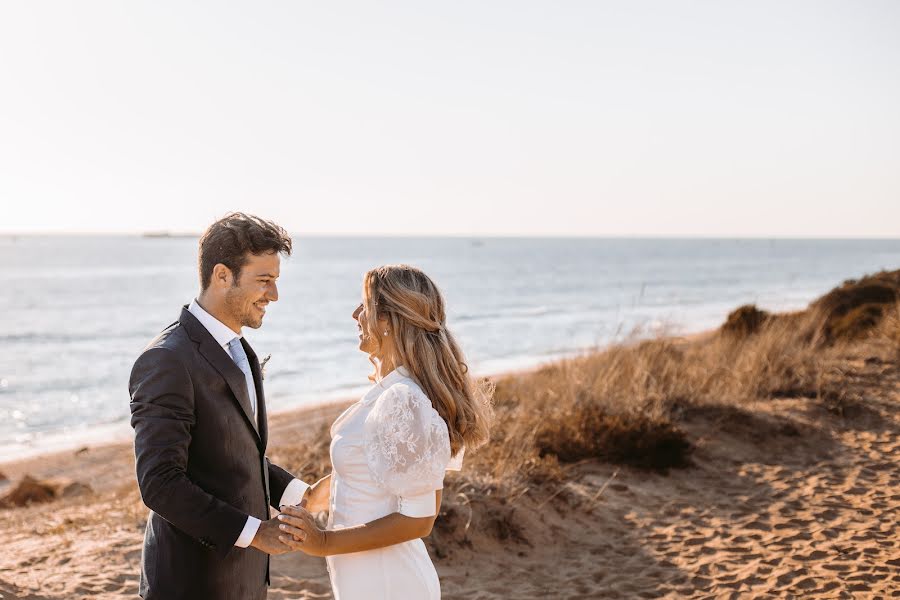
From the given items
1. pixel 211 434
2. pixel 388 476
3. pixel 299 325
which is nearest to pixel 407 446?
pixel 388 476

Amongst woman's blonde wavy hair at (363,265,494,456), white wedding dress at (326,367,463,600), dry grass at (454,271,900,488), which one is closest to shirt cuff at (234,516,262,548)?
white wedding dress at (326,367,463,600)

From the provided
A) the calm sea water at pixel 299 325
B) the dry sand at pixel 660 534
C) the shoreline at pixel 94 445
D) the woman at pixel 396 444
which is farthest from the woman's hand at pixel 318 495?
the shoreline at pixel 94 445

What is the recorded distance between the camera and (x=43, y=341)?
35156mm

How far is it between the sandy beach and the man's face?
379 cm

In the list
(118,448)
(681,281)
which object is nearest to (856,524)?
(118,448)

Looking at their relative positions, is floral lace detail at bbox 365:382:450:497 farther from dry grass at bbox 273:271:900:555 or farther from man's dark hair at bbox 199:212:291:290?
dry grass at bbox 273:271:900:555

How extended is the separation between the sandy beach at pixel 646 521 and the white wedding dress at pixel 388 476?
3.46m

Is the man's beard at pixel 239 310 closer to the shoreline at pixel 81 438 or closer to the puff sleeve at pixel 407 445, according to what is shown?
the puff sleeve at pixel 407 445

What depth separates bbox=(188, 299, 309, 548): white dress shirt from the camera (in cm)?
265

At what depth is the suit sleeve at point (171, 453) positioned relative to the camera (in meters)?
2.52

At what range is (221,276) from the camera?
9.38 ft

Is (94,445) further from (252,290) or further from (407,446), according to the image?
(407,446)

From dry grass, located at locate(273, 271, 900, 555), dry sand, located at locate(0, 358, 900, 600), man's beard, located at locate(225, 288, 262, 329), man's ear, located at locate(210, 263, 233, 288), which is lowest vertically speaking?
dry sand, located at locate(0, 358, 900, 600)

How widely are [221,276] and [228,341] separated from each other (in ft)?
0.78
